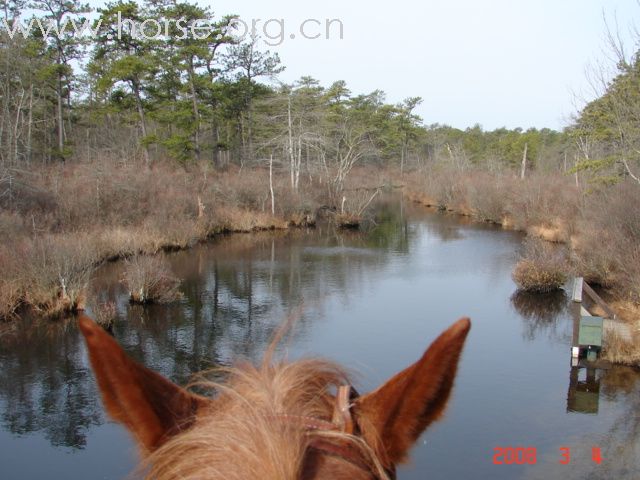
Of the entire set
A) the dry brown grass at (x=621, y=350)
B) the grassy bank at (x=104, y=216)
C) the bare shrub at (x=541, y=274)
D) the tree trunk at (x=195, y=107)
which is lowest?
the dry brown grass at (x=621, y=350)

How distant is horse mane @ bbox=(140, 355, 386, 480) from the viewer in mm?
851

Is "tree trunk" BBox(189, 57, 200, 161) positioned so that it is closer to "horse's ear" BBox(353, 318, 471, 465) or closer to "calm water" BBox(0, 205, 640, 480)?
"calm water" BBox(0, 205, 640, 480)

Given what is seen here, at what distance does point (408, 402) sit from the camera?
97 centimetres

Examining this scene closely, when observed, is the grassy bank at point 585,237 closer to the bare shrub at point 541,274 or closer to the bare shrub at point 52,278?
the bare shrub at point 541,274

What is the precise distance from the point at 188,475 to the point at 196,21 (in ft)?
107

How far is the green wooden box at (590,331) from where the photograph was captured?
32.0 feet

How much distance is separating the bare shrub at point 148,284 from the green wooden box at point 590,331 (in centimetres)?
1031

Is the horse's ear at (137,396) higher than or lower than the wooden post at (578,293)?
higher

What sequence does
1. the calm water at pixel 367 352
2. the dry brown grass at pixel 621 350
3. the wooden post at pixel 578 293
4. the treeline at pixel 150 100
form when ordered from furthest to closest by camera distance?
the treeline at pixel 150 100 < the wooden post at pixel 578 293 < the dry brown grass at pixel 621 350 < the calm water at pixel 367 352

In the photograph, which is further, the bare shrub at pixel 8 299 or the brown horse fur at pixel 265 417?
the bare shrub at pixel 8 299

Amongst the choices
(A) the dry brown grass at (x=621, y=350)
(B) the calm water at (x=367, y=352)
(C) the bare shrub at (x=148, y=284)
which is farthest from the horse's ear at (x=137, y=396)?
(C) the bare shrub at (x=148, y=284)

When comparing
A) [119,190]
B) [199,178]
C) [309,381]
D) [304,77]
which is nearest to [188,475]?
[309,381]

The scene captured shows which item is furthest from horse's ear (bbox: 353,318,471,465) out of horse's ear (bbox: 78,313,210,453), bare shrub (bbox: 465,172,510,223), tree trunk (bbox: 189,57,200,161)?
bare shrub (bbox: 465,172,510,223)

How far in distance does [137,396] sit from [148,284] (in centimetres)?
1376
